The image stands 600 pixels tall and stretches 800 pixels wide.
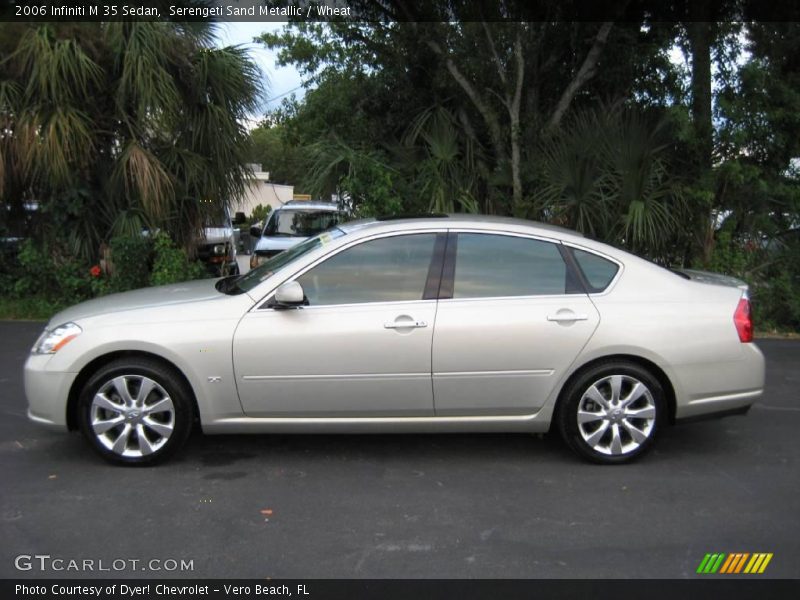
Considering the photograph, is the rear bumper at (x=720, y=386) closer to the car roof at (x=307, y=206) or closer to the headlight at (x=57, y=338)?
the headlight at (x=57, y=338)

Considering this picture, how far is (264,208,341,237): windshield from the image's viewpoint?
12.2m

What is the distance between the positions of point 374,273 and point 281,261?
778mm

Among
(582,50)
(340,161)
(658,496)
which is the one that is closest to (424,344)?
(658,496)

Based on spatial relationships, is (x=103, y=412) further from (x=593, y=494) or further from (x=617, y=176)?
(x=617, y=176)

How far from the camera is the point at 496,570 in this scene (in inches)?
142

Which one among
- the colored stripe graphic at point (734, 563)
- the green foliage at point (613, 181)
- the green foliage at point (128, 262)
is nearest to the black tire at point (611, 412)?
the colored stripe graphic at point (734, 563)

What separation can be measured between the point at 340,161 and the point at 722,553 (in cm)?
701

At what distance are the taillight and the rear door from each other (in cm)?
95

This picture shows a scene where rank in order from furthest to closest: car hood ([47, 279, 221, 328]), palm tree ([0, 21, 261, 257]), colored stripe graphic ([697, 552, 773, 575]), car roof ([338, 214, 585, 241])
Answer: palm tree ([0, 21, 261, 257]) → car roof ([338, 214, 585, 241]) → car hood ([47, 279, 221, 328]) → colored stripe graphic ([697, 552, 773, 575])

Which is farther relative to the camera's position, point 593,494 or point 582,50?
point 582,50

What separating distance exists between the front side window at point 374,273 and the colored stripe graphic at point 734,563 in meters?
2.20

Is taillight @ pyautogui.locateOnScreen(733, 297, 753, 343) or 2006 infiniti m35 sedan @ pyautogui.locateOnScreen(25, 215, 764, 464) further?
taillight @ pyautogui.locateOnScreen(733, 297, 753, 343)

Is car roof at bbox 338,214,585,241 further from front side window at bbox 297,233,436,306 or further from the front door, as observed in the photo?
the front door
